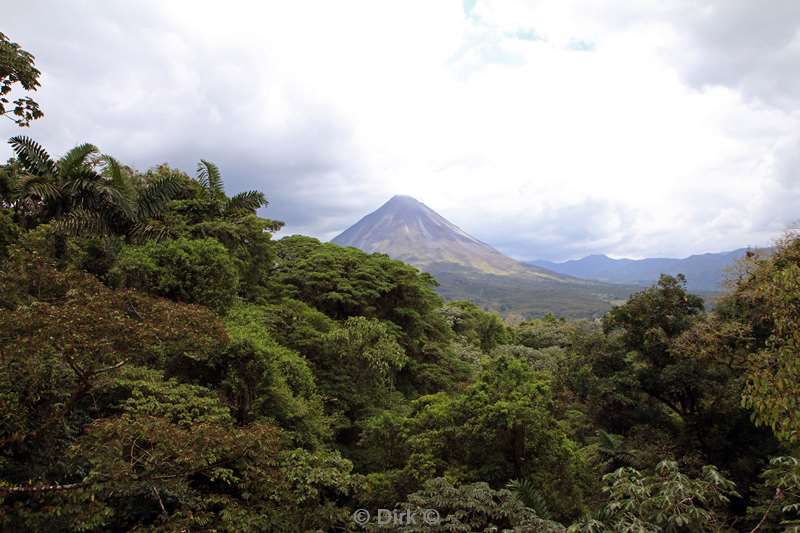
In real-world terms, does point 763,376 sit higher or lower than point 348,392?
higher

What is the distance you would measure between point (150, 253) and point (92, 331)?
18.7 feet

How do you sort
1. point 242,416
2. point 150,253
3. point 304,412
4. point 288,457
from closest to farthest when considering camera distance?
1. point 288,457
2. point 242,416
3. point 304,412
4. point 150,253

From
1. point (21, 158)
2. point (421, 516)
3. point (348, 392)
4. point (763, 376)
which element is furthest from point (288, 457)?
point (21, 158)

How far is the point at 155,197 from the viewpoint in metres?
15.7

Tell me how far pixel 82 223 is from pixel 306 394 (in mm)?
8428

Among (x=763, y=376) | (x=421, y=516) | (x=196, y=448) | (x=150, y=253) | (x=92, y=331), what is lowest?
(x=421, y=516)

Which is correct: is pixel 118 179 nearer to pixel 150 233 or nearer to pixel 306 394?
pixel 150 233

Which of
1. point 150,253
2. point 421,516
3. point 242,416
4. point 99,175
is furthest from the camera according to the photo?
point 99,175

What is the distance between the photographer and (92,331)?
19.2 ft

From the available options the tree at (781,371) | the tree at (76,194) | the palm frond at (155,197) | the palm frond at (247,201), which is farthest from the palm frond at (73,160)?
the tree at (781,371)

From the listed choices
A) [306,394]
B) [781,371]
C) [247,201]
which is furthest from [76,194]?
[781,371]

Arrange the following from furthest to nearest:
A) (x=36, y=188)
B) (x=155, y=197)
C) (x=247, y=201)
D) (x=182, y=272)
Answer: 1. (x=247, y=201)
2. (x=155, y=197)
3. (x=36, y=188)
4. (x=182, y=272)

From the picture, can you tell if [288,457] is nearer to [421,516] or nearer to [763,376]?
[421,516]

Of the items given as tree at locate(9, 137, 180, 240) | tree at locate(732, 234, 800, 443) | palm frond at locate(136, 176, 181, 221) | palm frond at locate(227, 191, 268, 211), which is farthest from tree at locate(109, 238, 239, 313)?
tree at locate(732, 234, 800, 443)
